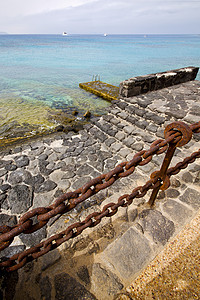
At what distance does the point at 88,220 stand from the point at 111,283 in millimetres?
774

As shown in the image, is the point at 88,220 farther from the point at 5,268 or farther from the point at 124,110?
the point at 124,110

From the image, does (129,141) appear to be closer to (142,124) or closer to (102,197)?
(142,124)

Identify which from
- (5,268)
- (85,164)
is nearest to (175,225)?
(5,268)

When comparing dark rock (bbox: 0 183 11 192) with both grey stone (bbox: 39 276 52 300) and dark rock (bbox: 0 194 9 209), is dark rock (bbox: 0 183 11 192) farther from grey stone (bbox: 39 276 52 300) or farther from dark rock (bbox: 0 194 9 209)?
grey stone (bbox: 39 276 52 300)

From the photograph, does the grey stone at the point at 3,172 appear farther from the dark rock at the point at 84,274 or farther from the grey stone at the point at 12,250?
the dark rock at the point at 84,274

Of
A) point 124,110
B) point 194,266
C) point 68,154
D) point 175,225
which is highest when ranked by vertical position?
point 194,266

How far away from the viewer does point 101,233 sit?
7.08 ft

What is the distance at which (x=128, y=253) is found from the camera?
6.00ft

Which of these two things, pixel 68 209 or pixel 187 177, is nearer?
pixel 68 209

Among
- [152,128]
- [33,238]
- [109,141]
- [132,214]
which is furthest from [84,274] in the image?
[152,128]

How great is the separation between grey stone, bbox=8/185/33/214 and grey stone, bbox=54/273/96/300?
1.87m

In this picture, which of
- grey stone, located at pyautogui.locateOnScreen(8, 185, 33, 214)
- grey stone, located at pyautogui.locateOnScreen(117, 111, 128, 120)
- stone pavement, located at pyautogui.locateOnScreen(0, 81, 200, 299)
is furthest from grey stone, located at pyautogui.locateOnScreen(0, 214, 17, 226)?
grey stone, located at pyautogui.locateOnScreen(117, 111, 128, 120)

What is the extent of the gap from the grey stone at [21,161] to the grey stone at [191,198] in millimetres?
4014

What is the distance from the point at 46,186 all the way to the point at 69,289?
2.45 meters
